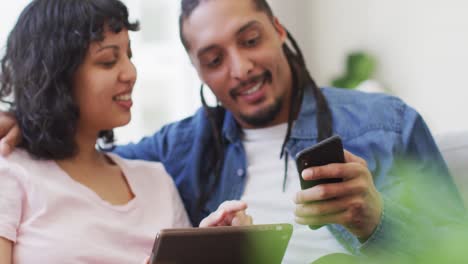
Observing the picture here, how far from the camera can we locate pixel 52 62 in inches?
37.3

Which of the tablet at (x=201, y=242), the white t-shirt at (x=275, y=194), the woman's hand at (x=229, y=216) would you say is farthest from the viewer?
the white t-shirt at (x=275, y=194)

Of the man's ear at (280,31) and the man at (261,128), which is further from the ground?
the man's ear at (280,31)

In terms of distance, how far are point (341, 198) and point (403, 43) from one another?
4.71 ft

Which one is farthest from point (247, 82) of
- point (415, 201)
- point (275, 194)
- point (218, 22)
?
point (415, 201)

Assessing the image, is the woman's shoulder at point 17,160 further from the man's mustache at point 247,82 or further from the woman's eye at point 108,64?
the man's mustache at point 247,82

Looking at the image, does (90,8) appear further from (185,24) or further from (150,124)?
(150,124)

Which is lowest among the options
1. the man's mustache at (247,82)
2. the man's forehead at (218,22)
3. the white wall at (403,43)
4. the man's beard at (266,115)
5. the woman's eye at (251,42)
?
the white wall at (403,43)

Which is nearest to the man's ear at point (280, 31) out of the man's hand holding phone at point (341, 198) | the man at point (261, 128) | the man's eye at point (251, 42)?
the man at point (261, 128)

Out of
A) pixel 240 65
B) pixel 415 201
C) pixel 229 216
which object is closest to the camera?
pixel 415 201

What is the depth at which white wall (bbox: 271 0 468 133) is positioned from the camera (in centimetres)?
184

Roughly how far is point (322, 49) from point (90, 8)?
4.99ft

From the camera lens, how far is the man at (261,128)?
1.10 m

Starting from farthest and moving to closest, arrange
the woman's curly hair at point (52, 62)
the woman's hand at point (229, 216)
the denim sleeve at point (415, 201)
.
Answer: the woman's curly hair at point (52, 62) → the woman's hand at point (229, 216) → the denim sleeve at point (415, 201)

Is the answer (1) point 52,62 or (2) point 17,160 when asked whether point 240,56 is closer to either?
(1) point 52,62
